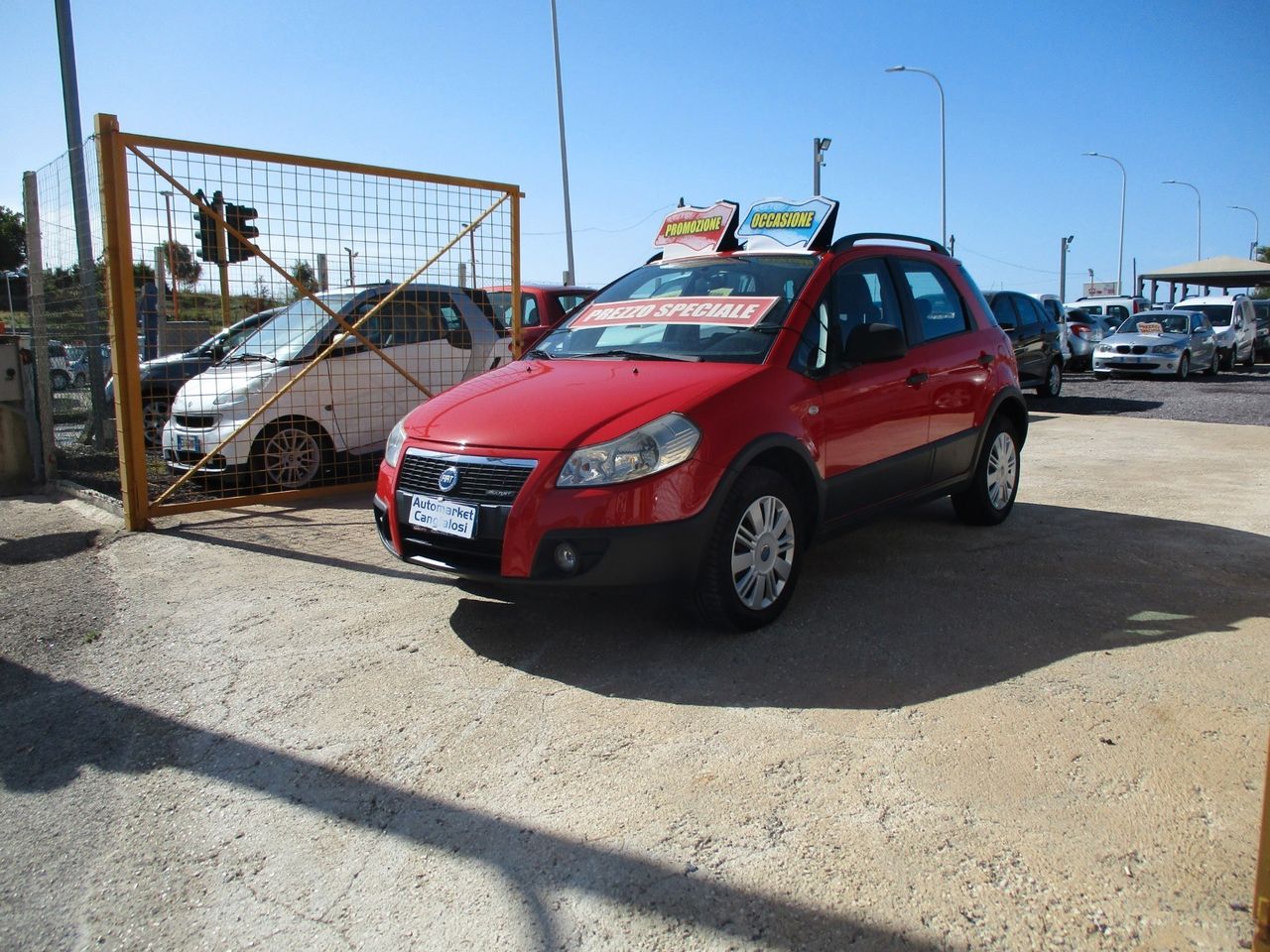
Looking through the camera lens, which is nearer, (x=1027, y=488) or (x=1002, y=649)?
(x=1002, y=649)

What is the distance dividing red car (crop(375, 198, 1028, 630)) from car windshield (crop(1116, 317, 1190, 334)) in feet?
57.8

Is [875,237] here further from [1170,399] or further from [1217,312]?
[1217,312]

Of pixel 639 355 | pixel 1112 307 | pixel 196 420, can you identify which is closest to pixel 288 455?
pixel 196 420

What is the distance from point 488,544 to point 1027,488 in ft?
17.7

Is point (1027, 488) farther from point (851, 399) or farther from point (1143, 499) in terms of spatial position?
point (851, 399)

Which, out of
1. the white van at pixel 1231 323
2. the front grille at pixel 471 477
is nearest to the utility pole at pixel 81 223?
the front grille at pixel 471 477

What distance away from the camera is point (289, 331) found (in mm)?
7828

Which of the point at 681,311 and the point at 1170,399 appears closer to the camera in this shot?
the point at 681,311

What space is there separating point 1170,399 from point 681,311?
14580 mm

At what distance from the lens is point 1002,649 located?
159 inches

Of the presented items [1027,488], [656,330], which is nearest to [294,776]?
[656,330]

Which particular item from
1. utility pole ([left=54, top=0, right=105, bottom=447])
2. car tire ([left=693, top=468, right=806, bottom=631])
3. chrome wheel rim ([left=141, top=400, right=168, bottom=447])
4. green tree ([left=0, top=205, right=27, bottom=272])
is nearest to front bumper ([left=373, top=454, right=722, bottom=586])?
car tire ([left=693, top=468, right=806, bottom=631])

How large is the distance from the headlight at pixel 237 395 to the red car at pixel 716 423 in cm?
307

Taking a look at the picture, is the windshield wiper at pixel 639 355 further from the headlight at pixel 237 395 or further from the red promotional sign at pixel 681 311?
the headlight at pixel 237 395
